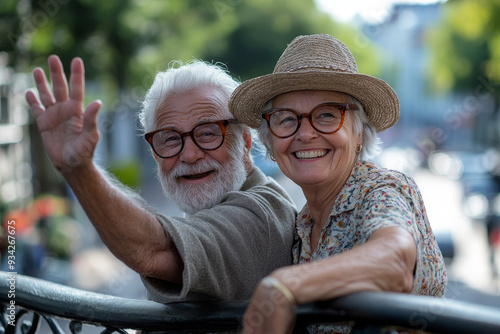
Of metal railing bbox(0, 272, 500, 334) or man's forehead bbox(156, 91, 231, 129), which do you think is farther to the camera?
man's forehead bbox(156, 91, 231, 129)

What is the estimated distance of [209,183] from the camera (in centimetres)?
241

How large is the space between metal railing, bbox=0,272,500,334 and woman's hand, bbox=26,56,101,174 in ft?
1.54

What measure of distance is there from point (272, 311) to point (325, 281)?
0.13 meters

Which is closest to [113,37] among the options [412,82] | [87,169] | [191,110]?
[191,110]

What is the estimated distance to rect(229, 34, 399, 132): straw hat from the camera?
2.00 m

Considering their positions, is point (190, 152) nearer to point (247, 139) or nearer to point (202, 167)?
point (202, 167)

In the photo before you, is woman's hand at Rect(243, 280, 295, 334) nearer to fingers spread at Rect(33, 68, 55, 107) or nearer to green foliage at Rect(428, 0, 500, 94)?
fingers spread at Rect(33, 68, 55, 107)

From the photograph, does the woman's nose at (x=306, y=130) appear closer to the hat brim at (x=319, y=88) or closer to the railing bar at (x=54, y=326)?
the hat brim at (x=319, y=88)

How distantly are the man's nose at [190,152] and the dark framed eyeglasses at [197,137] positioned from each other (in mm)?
13

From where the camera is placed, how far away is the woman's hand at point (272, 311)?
1.29m

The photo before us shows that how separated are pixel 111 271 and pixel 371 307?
406 inches

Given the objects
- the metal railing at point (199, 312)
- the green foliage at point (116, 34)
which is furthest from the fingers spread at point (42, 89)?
the green foliage at point (116, 34)

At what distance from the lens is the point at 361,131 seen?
2188 millimetres

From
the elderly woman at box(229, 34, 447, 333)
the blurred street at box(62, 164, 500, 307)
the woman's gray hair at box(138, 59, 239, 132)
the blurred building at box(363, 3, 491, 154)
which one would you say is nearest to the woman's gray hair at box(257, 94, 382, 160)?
the elderly woman at box(229, 34, 447, 333)
